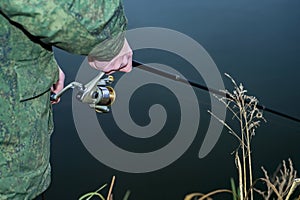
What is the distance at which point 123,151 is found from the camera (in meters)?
4.59

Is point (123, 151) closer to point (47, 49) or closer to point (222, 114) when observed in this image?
point (222, 114)

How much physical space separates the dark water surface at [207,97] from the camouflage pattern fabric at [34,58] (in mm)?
3125

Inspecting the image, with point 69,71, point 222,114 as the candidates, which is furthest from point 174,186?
point 69,71

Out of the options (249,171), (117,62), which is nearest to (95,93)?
(117,62)

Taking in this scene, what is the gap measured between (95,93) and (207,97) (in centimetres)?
381

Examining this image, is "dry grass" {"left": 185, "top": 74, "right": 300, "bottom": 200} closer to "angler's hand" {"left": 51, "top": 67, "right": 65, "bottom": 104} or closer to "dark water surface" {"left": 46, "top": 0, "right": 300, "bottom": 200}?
"angler's hand" {"left": 51, "top": 67, "right": 65, "bottom": 104}

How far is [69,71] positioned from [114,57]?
3621mm

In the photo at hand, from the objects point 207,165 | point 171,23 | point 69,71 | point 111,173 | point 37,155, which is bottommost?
point 111,173

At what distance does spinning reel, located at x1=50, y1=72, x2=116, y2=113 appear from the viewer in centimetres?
112

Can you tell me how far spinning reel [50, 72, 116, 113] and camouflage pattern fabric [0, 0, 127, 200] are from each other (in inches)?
8.3

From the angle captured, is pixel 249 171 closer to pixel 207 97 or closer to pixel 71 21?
pixel 71 21

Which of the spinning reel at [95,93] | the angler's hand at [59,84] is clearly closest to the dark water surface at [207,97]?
the spinning reel at [95,93]

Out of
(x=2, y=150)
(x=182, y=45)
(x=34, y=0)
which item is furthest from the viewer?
(x=182, y=45)

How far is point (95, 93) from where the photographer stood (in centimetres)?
116
